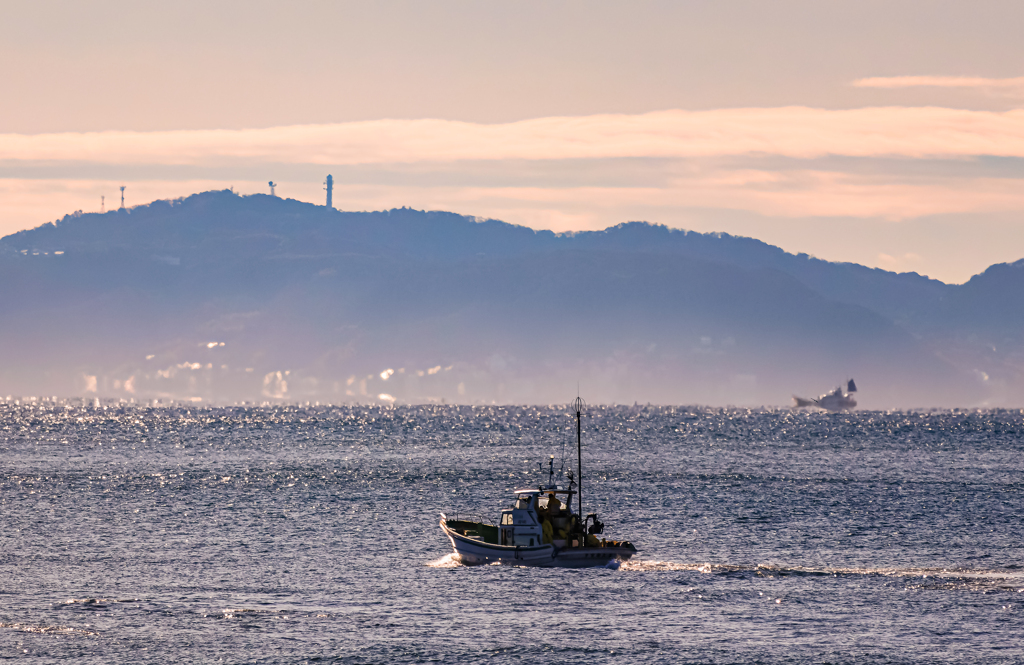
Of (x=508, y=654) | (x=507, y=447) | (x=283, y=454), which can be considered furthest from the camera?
(x=507, y=447)

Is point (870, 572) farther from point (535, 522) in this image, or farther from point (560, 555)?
Answer: point (535, 522)

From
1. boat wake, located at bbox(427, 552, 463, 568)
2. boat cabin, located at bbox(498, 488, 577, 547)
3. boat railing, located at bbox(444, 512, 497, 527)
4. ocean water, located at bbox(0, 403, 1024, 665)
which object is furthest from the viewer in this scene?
boat railing, located at bbox(444, 512, 497, 527)

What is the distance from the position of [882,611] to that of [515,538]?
20.1 meters

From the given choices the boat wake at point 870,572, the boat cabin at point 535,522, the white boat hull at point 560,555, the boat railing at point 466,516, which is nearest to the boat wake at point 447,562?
the white boat hull at point 560,555

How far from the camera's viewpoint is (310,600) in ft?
→ 188

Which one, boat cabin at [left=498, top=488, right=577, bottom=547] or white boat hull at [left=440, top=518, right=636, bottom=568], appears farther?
boat cabin at [left=498, top=488, right=577, bottom=547]

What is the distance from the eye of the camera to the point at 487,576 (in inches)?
2542

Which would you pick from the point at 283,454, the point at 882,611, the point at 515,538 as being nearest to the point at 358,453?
the point at 283,454

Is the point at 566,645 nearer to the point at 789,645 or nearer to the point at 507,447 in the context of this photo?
the point at 789,645

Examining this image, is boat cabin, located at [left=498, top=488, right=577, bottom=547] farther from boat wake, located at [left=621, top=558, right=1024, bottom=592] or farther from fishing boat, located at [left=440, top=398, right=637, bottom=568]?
boat wake, located at [left=621, top=558, right=1024, bottom=592]

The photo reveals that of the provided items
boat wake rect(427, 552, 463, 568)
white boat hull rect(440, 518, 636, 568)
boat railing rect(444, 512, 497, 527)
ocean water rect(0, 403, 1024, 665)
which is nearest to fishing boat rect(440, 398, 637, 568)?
white boat hull rect(440, 518, 636, 568)

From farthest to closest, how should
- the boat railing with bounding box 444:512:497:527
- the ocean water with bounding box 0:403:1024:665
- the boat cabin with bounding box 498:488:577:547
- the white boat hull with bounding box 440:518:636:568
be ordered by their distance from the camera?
the boat railing with bounding box 444:512:497:527, the boat cabin with bounding box 498:488:577:547, the white boat hull with bounding box 440:518:636:568, the ocean water with bounding box 0:403:1024:665

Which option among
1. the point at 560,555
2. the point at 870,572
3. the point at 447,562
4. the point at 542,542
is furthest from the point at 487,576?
the point at 870,572

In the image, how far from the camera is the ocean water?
162 feet
